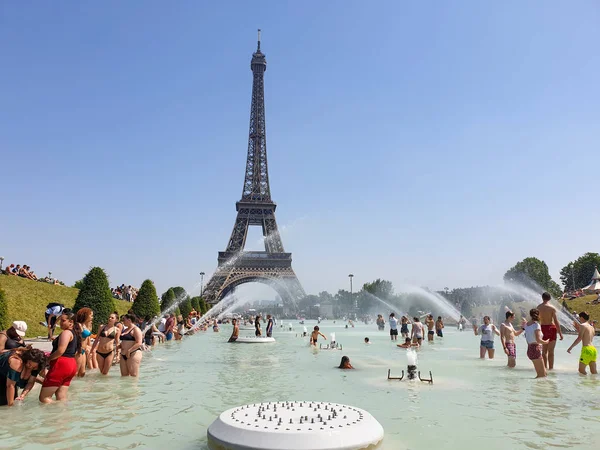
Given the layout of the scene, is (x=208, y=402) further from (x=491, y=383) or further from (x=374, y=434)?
(x=491, y=383)

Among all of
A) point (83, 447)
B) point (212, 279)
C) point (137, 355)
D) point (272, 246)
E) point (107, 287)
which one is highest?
point (272, 246)

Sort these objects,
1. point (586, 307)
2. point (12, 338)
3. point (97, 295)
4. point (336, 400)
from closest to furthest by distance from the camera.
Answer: point (12, 338) < point (336, 400) < point (97, 295) < point (586, 307)

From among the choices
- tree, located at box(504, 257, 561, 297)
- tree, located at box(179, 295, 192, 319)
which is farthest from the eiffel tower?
tree, located at box(504, 257, 561, 297)

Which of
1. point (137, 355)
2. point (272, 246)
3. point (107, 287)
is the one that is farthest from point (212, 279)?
point (137, 355)

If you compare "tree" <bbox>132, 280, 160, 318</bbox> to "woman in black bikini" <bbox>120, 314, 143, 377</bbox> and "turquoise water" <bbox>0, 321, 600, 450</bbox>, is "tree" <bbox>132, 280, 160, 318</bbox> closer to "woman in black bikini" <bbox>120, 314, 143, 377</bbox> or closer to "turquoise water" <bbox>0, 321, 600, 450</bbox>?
"turquoise water" <bbox>0, 321, 600, 450</bbox>

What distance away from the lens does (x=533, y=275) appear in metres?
93.5

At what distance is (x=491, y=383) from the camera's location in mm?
12391

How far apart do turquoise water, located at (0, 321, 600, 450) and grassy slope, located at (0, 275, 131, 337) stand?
14835mm

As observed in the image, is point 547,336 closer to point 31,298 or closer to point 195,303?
point 31,298

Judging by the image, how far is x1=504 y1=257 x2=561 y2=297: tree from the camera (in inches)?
3615

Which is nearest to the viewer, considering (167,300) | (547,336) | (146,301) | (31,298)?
(547,336)

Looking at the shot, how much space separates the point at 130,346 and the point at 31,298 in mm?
21071

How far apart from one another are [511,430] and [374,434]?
2.90 metres

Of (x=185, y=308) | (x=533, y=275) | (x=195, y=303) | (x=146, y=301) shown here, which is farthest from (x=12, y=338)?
(x=533, y=275)
